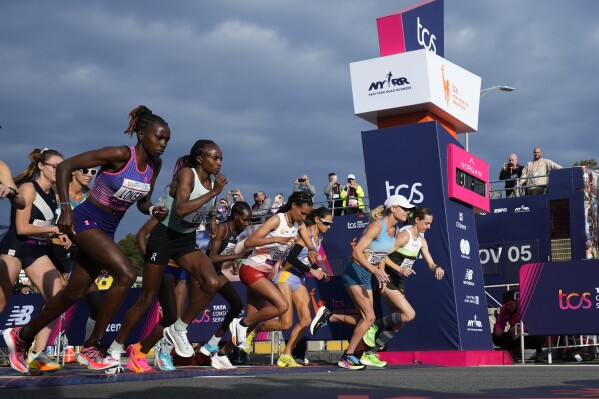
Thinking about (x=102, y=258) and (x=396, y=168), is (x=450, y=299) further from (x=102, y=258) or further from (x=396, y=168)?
(x=102, y=258)

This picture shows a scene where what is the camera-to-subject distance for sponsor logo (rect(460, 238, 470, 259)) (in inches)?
540

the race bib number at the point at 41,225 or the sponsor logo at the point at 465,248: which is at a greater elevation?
the sponsor logo at the point at 465,248

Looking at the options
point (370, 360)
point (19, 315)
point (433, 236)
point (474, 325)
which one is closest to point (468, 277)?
point (474, 325)

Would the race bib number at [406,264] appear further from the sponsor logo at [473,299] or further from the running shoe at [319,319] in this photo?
the sponsor logo at [473,299]

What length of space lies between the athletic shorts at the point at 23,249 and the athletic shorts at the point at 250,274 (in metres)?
2.83

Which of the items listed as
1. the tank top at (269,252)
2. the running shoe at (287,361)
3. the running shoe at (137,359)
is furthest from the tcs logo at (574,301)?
the running shoe at (137,359)

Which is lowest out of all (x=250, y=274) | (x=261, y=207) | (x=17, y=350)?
(x=17, y=350)

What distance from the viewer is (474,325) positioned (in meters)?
13.5

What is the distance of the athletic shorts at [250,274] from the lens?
11.0 m

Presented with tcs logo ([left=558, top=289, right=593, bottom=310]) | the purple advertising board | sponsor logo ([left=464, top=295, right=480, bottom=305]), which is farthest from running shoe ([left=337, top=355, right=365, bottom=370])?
tcs logo ([left=558, top=289, right=593, bottom=310])

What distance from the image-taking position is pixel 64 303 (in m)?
7.54

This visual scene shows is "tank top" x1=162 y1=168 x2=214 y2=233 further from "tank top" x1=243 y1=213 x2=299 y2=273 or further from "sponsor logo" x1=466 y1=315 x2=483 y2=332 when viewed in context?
"sponsor logo" x1=466 y1=315 x2=483 y2=332

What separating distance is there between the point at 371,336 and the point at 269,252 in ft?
6.74

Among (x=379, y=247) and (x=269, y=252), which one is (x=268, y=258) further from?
(x=379, y=247)
